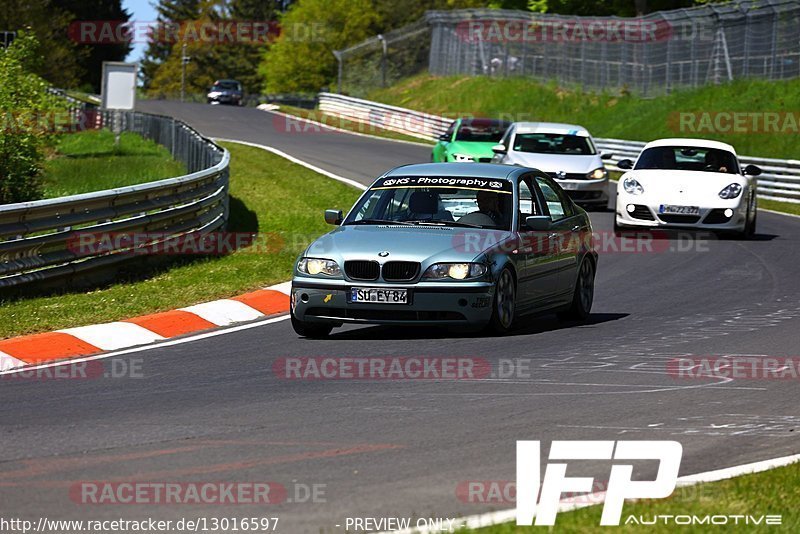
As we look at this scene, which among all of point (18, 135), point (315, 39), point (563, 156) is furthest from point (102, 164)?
point (315, 39)

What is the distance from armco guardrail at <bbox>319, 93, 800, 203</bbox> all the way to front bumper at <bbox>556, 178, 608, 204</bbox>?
7340mm

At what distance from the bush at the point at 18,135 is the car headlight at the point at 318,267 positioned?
1102 cm

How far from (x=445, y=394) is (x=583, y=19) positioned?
49166mm

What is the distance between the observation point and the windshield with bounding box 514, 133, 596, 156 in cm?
2578

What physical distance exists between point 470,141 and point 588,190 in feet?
15.6

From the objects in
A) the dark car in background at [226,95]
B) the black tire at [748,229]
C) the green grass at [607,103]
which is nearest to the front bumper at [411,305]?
the black tire at [748,229]

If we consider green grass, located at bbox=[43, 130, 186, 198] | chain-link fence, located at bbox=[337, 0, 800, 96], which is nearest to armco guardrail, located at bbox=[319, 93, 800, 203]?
chain-link fence, located at bbox=[337, 0, 800, 96]

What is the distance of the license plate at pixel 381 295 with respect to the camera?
36.8ft

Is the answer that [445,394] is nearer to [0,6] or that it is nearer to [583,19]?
[583,19]

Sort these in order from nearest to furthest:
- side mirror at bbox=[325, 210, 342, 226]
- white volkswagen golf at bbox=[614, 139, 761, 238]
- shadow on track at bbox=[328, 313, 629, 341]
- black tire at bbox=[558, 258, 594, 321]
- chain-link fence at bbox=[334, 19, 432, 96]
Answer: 1. shadow on track at bbox=[328, 313, 629, 341]
2. side mirror at bbox=[325, 210, 342, 226]
3. black tire at bbox=[558, 258, 594, 321]
4. white volkswagen golf at bbox=[614, 139, 761, 238]
5. chain-link fence at bbox=[334, 19, 432, 96]

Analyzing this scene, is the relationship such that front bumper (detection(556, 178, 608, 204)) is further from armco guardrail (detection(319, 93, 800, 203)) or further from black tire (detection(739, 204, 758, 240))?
armco guardrail (detection(319, 93, 800, 203))

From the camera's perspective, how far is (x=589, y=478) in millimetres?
6434

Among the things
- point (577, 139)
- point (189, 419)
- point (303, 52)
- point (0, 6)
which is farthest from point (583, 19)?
point (303, 52)

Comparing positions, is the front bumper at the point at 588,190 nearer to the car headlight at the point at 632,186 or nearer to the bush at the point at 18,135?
the car headlight at the point at 632,186
